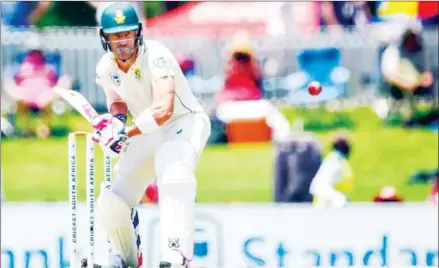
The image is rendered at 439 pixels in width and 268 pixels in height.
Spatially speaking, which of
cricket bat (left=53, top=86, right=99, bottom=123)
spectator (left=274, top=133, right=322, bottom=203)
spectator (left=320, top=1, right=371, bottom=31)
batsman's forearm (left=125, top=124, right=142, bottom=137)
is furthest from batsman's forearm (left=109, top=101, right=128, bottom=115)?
spectator (left=320, top=1, right=371, bottom=31)

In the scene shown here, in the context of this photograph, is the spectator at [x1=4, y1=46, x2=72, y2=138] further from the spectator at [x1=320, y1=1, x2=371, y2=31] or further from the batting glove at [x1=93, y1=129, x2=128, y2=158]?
the batting glove at [x1=93, y1=129, x2=128, y2=158]

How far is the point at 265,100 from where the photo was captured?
1012 cm

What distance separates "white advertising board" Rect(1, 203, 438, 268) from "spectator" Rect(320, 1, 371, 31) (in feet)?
13.1

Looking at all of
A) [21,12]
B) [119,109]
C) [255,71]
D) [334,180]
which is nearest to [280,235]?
[334,180]

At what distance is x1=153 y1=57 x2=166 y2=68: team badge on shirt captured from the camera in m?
4.68

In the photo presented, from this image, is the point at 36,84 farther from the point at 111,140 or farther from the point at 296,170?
the point at 111,140

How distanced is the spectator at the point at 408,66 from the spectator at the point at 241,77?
1176 mm

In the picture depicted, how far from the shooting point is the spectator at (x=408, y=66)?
33.5ft

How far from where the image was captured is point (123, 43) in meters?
4.65

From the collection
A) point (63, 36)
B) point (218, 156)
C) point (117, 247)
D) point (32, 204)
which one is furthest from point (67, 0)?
point (117, 247)

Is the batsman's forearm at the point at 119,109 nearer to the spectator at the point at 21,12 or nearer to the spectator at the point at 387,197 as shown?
the spectator at the point at 387,197

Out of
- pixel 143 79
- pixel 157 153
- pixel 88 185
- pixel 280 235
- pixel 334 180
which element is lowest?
pixel 280 235

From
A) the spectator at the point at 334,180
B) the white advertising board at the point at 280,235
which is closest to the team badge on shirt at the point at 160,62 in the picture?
the white advertising board at the point at 280,235

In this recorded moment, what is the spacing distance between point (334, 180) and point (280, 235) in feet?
4.51
